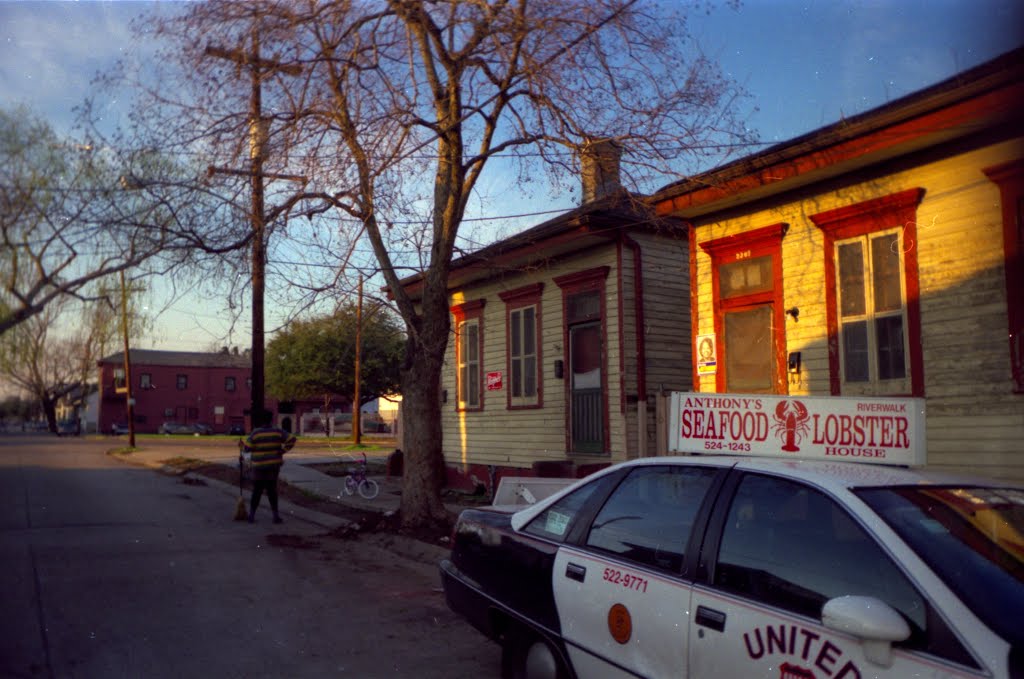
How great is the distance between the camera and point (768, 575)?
3.45 m

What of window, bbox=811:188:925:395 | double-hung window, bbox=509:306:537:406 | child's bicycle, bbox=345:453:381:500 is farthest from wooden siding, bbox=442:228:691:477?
window, bbox=811:188:925:395

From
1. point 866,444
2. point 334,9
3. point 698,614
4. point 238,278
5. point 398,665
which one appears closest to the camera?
point 698,614

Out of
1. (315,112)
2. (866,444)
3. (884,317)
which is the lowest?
(866,444)

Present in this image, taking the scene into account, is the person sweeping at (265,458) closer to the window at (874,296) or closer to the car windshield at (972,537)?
the window at (874,296)

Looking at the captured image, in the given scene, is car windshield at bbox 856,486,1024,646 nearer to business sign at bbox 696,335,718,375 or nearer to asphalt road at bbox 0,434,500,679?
asphalt road at bbox 0,434,500,679

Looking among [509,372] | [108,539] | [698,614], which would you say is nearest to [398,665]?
[698,614]

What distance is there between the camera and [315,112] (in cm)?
1112

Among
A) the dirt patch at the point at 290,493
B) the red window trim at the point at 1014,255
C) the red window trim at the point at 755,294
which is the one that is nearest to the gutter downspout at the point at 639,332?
the red window trim at the point at 755,294

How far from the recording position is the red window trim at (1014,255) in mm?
8445

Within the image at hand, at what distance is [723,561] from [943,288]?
6.91 metres

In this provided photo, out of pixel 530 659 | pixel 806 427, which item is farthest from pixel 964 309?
pixel 530 659

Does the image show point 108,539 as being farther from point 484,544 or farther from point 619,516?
point 619,516

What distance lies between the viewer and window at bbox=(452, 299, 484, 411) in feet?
59.6

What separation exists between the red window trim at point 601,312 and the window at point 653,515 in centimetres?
988
